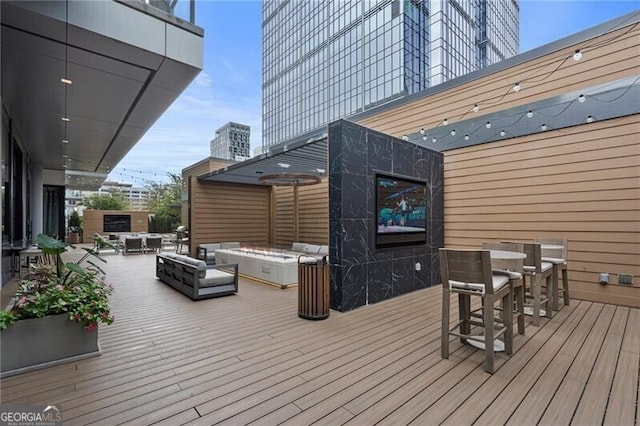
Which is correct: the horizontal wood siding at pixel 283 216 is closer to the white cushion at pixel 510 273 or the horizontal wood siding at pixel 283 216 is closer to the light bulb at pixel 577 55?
the white cushion at pixel 510 273

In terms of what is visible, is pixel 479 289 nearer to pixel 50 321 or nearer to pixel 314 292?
pixel 314 292

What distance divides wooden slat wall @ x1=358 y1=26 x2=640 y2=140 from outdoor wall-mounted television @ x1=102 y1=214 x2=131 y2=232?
17365mm

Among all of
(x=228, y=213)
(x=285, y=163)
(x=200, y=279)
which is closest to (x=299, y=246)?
(x=285, y=163)

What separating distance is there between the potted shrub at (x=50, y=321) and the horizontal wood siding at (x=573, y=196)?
6.19 metres

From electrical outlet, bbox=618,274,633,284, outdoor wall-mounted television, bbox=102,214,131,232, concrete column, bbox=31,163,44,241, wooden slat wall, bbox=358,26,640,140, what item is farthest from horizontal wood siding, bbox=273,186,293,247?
outdoor wall-mounted television, bbox=102,214,131,232

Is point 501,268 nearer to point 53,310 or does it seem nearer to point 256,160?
point 53,310

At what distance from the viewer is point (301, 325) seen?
12.1 feet

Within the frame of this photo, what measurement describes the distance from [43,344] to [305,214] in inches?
297

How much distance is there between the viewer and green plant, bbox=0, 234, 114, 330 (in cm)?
261

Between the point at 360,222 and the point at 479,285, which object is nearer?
the point at 479,285

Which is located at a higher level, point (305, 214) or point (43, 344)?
point (305, 214)

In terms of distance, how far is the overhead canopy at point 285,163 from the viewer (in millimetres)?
5651

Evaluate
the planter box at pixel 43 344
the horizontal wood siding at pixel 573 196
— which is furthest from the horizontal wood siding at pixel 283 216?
the planter box at pixel 43 344

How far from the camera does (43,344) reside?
2.62 metres
